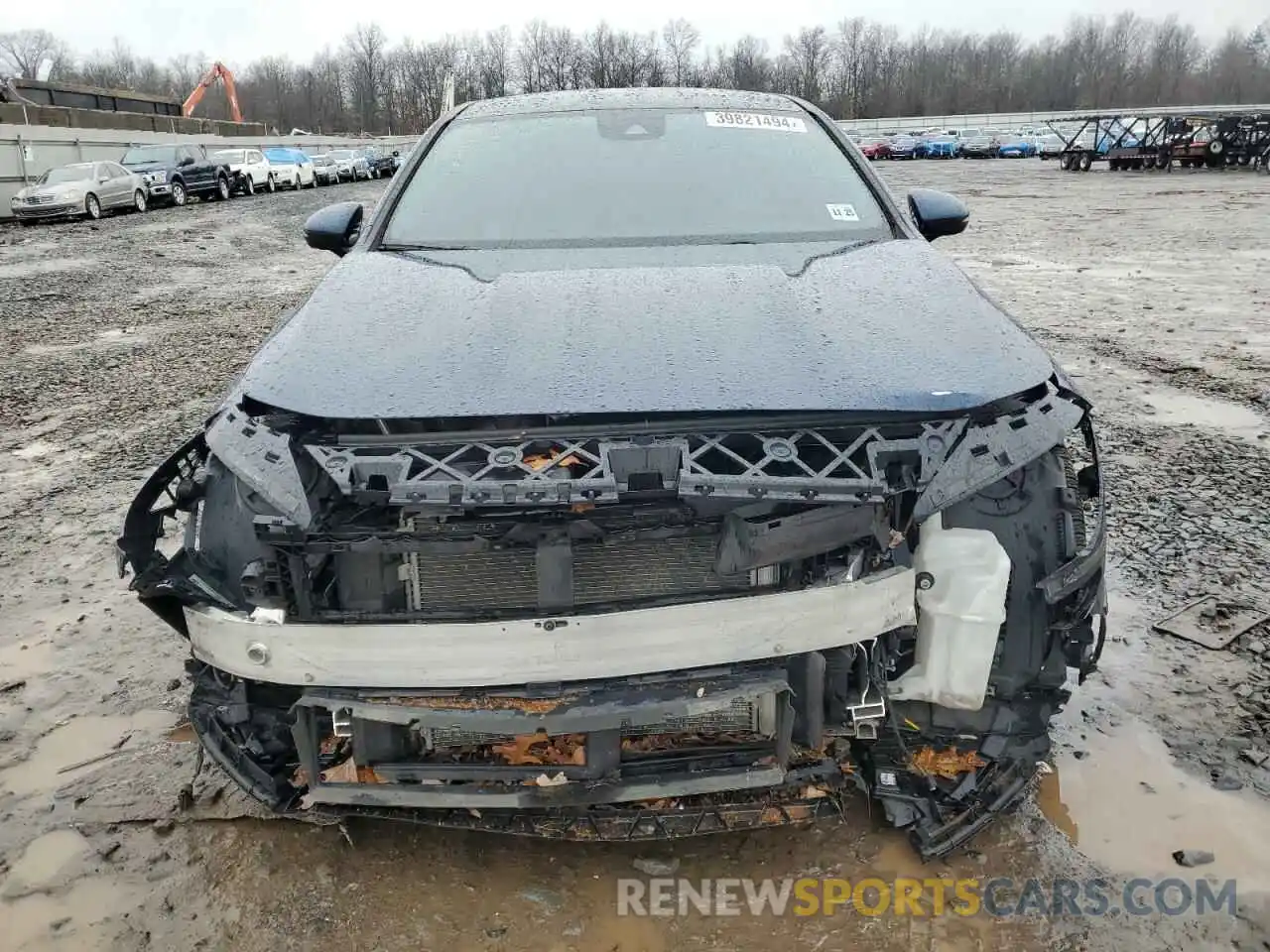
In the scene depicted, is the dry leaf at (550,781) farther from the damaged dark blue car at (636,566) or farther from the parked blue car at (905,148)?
the parked blue car at (905,148)

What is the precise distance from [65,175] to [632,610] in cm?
2244

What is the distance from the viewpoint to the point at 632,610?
1911mm

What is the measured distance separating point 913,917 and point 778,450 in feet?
3.60

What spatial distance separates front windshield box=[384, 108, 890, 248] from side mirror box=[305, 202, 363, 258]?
0.25m

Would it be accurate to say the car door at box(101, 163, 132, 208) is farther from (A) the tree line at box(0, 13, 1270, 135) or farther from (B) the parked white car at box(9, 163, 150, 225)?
(A) the tree line at box(0, 13, 1270, 135)

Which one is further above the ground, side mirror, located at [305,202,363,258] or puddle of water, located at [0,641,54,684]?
side mirror, located at [305,202,363,258]

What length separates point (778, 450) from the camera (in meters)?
1.93

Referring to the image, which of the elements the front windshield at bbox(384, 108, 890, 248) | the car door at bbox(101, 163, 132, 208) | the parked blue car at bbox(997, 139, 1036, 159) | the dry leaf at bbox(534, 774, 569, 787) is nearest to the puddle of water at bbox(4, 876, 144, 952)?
the dry leaf at bbox(534, 774, 569, 787)

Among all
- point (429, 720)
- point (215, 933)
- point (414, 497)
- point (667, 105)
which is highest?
point (667, 105)

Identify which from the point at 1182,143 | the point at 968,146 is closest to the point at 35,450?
A: the point at 1182,143

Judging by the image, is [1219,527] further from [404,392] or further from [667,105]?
[404,392]

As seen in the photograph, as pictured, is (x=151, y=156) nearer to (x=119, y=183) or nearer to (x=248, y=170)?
(x=119, y=183)

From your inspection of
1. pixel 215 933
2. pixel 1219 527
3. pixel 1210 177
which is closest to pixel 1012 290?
pixel 1219 527

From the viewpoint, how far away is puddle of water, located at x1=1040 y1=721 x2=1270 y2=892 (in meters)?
2.25
